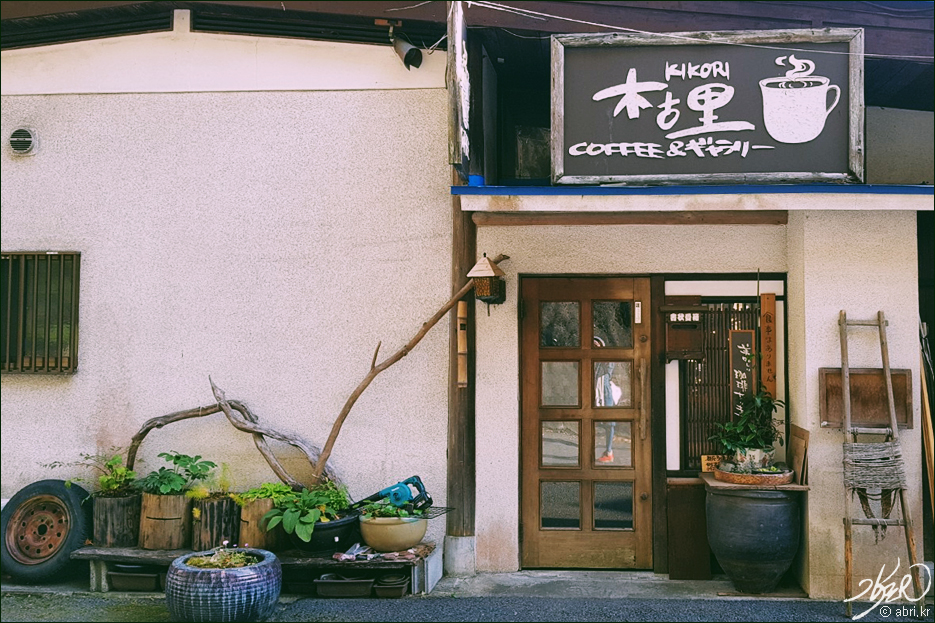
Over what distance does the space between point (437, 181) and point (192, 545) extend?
376 cm

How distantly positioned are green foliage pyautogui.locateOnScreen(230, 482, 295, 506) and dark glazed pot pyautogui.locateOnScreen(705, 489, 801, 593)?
3.59 metres

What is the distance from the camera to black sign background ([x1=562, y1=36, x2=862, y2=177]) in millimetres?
6945

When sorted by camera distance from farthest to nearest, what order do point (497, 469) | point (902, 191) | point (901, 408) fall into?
point (497, 469), point (901, 408), point (902, 191)

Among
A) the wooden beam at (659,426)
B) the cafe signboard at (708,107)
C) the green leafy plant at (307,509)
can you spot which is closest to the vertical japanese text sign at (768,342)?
the wooden beam at (659,426)

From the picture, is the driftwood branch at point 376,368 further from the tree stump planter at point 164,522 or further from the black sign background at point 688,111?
the black sign background at point 688,111

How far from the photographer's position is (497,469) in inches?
305

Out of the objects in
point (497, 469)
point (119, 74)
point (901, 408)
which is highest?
point (119, 74)

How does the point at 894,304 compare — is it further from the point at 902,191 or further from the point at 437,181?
the point at 437,181

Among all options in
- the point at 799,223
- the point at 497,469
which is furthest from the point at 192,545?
the point at 799,223

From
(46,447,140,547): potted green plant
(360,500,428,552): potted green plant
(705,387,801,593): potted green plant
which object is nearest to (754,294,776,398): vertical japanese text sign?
(705,387,801,593): potted green plant

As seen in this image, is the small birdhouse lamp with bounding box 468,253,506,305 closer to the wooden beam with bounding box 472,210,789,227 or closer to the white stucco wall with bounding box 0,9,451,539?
the wooden beam with bounding box 472,210,789,227

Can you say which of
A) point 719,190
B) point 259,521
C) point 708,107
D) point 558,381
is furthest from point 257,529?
point 708,107

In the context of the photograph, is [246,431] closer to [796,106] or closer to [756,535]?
[756,535]

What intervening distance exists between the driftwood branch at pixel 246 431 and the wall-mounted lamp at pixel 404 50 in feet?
10.9
